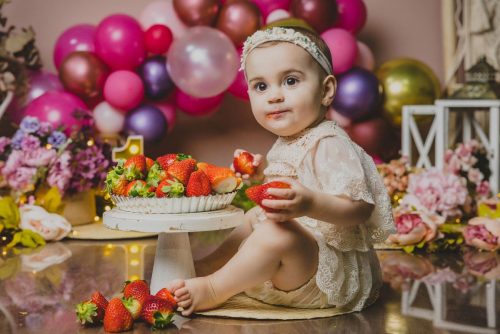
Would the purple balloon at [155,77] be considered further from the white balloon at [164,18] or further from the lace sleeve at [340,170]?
the lace sleeve at [340,170]

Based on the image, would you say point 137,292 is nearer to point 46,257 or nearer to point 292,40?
point 292,40

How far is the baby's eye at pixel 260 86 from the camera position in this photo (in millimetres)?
1743

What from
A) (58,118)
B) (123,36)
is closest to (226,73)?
(123,36)

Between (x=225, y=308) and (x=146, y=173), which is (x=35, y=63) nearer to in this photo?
(x=146, y=173)

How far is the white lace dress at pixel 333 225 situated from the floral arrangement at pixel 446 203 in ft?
2.71

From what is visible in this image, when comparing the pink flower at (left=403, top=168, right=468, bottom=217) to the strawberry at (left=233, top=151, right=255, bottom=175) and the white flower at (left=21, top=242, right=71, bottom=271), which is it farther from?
the white flower at (left=21, top=242, right=71, bottom=271)

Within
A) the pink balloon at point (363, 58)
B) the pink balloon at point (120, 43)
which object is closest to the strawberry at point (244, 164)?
the pink balloon at point (120, 43)

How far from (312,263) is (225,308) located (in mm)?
268

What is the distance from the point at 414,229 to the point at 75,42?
2.13 meters

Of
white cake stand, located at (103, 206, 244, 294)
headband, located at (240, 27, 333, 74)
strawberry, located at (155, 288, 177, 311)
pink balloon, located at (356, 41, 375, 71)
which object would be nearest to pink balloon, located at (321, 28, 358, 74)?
pink balloon, located at (356, 41, 375, 71)

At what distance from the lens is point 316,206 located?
1480mm

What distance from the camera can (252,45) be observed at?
1760mm

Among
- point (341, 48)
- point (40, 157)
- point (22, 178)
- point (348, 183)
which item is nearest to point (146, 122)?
point (40, 157)

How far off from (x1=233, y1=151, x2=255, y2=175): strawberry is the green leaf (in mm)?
1301
